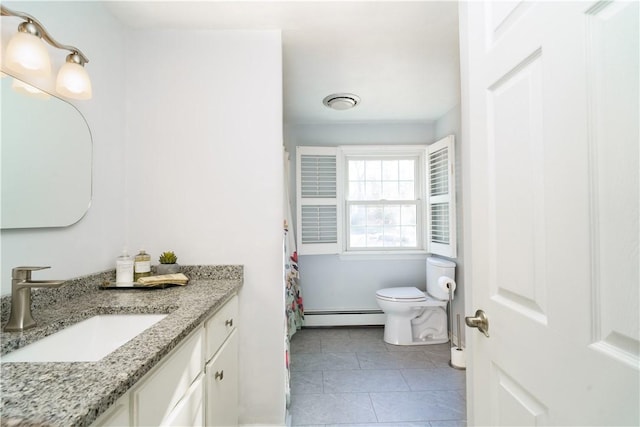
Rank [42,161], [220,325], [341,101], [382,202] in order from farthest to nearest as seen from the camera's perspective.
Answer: [382,202] < [341,101] < [220,325] < [42,161]

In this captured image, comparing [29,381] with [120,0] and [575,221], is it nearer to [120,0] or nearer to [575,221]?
[575,221]

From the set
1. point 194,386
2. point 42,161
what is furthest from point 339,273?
point 42,161

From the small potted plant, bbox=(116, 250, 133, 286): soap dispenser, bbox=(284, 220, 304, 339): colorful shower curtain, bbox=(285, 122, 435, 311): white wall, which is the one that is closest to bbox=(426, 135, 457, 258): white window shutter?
bbox=(285, 122, 435, 311): white wall

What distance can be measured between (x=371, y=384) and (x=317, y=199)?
6.35ft

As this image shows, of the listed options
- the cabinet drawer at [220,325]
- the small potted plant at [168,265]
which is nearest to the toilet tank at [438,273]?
the cabinet drawer at [220,325]

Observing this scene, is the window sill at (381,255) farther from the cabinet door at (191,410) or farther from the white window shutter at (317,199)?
the cabinet door at (191,410)

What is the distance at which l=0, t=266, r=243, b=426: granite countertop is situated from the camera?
604mm

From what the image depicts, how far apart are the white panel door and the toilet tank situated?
89.0 inches

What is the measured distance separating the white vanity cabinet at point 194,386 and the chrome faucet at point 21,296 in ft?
1.58

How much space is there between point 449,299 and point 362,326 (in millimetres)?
1068

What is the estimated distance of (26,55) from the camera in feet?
3.76

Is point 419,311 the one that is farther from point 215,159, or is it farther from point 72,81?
point 72,81

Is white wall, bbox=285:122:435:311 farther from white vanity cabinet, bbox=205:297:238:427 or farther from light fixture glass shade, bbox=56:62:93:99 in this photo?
light fixture glass shade, bbox=56:62:93:99

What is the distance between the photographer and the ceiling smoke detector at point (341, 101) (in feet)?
9.55
